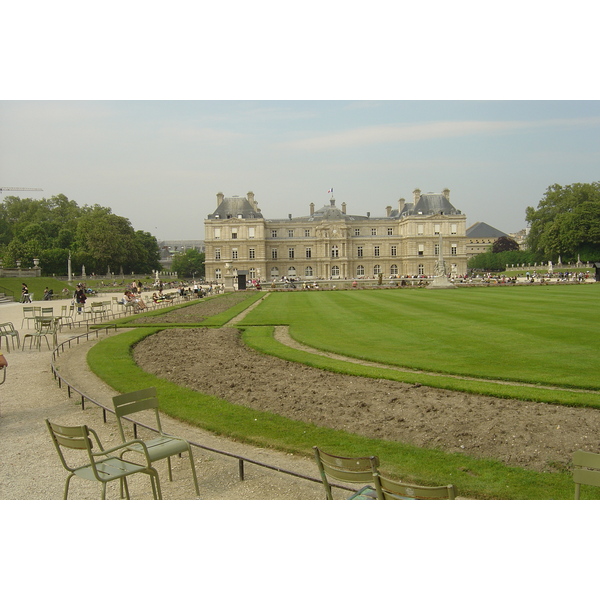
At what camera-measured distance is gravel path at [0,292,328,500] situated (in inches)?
196

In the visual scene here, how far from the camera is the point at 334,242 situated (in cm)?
8331

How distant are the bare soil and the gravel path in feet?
4.49

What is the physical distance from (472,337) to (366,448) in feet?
27.8

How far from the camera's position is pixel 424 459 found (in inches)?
224

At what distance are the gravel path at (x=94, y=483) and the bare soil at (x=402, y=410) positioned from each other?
1.37 m

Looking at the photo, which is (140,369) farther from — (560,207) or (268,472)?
(560,207)

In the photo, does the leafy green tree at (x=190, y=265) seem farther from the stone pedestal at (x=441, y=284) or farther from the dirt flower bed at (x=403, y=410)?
the dirt flower bed at (x=403, y=410)

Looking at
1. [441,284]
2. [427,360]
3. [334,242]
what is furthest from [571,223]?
[427,360]

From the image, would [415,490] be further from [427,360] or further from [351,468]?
[427,360]

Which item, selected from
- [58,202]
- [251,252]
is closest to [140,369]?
[251,252]

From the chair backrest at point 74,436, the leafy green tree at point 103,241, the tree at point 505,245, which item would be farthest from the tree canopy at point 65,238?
the tree at point 505,245

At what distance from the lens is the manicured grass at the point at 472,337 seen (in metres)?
9.87

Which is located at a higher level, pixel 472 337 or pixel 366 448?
pixel 472 337

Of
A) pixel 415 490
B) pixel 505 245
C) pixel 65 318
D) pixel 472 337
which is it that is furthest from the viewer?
pixel 505 245
